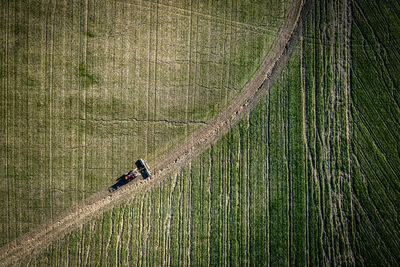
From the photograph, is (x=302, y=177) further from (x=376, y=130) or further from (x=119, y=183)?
(x=119, y=183)

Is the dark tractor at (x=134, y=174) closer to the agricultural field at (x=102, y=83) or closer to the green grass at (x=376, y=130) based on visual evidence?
the agricultural field at (x=102, y=83)

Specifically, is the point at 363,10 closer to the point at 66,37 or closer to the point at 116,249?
the point at 66,37

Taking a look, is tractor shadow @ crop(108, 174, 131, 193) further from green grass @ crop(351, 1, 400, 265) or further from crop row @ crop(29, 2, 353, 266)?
green grass @ crop(351, 1, 400, 265)

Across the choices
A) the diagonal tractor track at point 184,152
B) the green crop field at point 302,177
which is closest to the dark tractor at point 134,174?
the diagonal tractor track at point 184,152

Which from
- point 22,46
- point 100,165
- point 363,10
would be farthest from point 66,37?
point 363,10

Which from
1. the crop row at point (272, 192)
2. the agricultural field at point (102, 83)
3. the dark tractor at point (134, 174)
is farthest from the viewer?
the crop row at point (272, 192)
